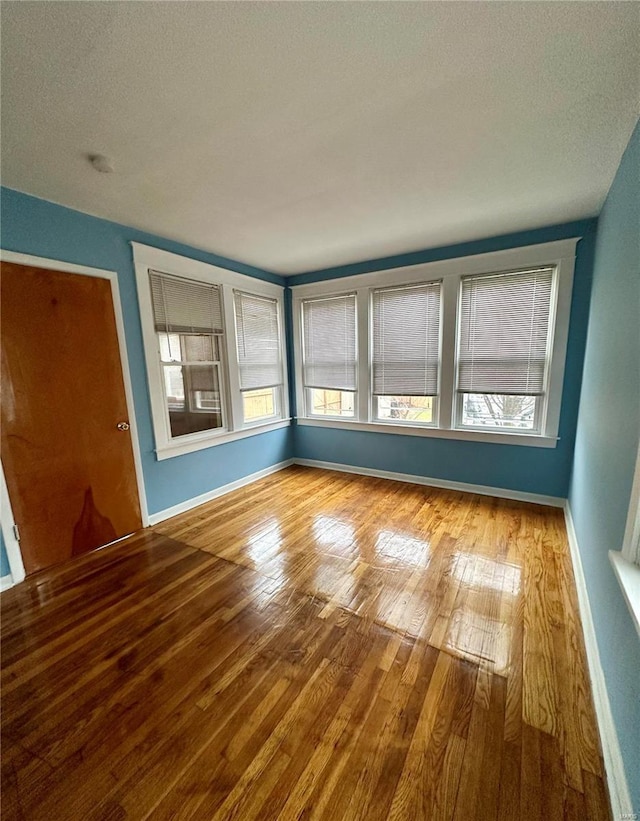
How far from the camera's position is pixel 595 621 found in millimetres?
1559

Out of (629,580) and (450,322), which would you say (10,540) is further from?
(450,322)

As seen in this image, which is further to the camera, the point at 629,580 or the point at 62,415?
the point at 62,415

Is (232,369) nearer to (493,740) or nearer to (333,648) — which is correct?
(333,648)

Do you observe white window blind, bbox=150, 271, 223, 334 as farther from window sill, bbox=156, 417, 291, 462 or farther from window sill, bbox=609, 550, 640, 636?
window sill, bbox=609, 550, 640, 636

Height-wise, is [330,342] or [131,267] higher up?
[131,267]

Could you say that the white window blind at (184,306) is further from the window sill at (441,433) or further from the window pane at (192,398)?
the window sill at (441,433)

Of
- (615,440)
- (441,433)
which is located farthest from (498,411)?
(615,440)

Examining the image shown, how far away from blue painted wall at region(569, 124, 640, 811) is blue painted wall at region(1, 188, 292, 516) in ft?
10.4

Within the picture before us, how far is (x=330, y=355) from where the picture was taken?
13.7 ft

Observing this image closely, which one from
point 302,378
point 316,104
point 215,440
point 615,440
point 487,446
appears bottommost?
point 487,446

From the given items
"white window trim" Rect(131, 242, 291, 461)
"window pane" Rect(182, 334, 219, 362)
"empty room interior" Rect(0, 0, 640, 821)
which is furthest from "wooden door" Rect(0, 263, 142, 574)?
"window pane" Rect(182, 334, 219, 362)

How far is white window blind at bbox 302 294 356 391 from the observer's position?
3984mm

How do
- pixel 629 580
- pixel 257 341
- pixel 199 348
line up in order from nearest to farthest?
1. pixel 629 580
2. pixel 199 348
3. pixel 257 341

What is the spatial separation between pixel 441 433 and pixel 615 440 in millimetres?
2047
